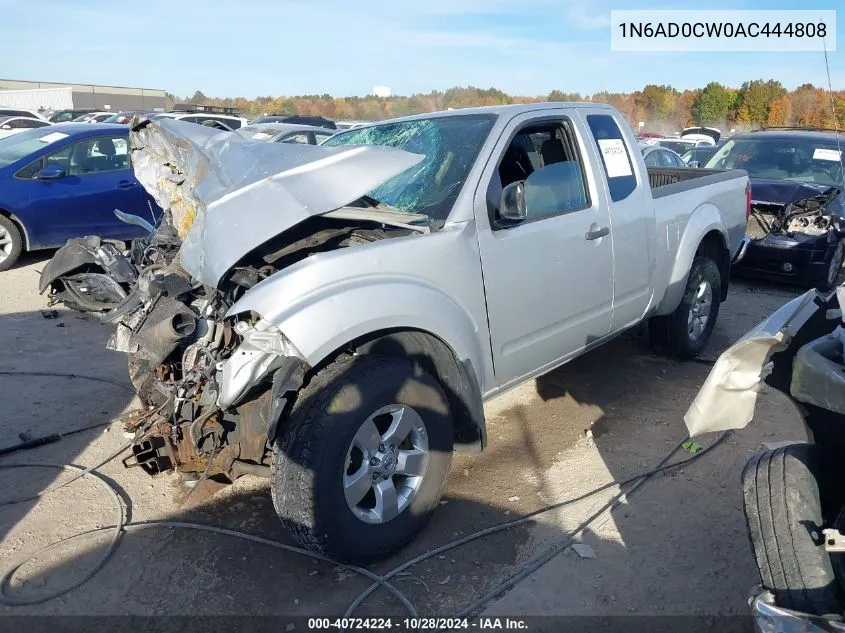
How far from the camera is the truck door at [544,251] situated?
3514 millimetres

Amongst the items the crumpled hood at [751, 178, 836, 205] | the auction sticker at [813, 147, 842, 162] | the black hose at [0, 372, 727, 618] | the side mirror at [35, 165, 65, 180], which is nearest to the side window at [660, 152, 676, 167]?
the auction sticker at [813, 147, 842, 162]

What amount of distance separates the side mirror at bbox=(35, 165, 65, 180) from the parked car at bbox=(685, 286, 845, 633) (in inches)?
318

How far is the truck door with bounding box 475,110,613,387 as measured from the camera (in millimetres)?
3514

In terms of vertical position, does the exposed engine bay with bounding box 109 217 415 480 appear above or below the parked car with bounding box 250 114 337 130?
below

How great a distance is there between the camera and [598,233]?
161 inches

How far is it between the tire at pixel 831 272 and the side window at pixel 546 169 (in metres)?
5.08

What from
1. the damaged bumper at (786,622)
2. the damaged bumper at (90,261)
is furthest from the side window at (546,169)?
the damaged bumper at (90,261)

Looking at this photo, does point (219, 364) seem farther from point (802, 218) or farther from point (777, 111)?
point (777, 111)

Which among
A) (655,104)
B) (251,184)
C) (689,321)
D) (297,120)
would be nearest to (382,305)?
(251,184)

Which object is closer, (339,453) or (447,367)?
(339,453)

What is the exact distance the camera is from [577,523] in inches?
135

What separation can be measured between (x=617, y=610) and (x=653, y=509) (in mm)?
851

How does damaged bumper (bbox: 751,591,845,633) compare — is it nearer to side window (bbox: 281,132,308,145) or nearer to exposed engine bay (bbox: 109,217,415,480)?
exposed engine bay (bbox: 109,217,415,480)

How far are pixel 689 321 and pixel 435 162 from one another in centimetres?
288
